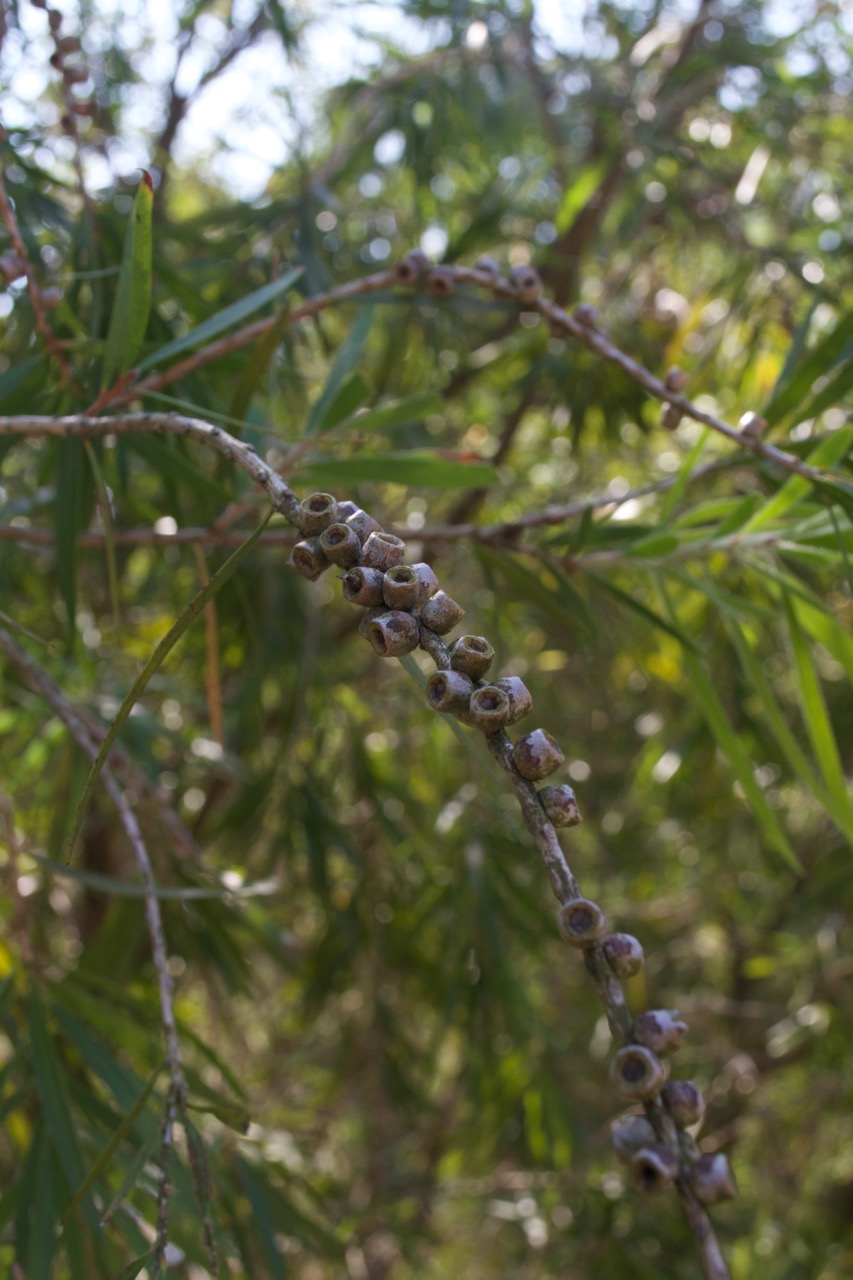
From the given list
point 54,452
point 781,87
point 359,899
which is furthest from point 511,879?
point 781,87

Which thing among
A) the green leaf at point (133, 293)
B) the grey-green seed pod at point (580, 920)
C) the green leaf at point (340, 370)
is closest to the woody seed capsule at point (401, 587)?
A: the grey-green seed pod at point (580, 920)

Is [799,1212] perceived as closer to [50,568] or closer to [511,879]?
[511,879]

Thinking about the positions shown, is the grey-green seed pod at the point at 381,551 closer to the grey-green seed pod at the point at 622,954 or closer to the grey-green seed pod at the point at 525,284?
the grey-green seed pod at the point at 622,954

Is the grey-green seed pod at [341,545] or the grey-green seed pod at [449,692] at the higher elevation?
the grey-green seed pod at [341,545]

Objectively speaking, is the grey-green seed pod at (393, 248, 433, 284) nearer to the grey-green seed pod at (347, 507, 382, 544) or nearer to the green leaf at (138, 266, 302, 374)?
the green leaf at (138, 266, 302, 374)

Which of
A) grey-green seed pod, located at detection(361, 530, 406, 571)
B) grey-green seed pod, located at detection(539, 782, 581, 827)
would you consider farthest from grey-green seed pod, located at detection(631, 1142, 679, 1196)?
grey-green seed pod, located at detection(361, 530, 406, 571)

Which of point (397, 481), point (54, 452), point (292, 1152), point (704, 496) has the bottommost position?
point (292, 1152)
